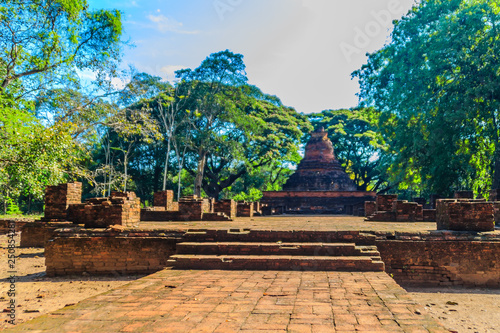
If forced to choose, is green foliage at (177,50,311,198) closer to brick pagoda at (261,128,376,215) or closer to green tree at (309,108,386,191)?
brick pagoda at (261,128,376,215)

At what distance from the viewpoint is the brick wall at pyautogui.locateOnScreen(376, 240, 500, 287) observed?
6.44 m

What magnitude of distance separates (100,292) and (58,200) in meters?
5.35

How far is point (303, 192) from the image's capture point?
79.5 feet

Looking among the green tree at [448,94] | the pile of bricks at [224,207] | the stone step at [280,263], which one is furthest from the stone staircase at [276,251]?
the green tree at [448,94]

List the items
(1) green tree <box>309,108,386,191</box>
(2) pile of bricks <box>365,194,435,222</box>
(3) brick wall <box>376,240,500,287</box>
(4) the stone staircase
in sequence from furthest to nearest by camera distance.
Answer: (1) green tree <box>309,108,386,191</box> < (2) pile of bricks <box>365,194,435,222</box> < (3) brick wall <box>376,240,500,287</box> < (4) the stone staircase

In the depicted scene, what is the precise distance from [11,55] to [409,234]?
1127 cm

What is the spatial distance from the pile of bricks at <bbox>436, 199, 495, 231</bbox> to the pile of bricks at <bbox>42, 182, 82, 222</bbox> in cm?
938

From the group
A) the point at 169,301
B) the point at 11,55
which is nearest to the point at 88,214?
the point at 169,301

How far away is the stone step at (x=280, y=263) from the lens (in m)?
5.73

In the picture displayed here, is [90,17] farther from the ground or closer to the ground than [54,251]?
farther from the ground

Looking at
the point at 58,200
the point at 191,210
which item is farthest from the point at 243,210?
the point at 58,200

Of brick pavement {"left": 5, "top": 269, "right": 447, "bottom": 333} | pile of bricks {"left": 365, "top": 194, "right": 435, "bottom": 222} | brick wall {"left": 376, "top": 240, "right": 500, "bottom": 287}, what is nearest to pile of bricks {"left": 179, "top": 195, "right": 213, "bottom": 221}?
pile of bricks {"left": 365, "top": 194, "right": 435, "bottom": 222}

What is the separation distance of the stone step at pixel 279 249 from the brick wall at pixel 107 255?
72 cm

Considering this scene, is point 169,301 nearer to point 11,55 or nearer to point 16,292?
point 16,292
